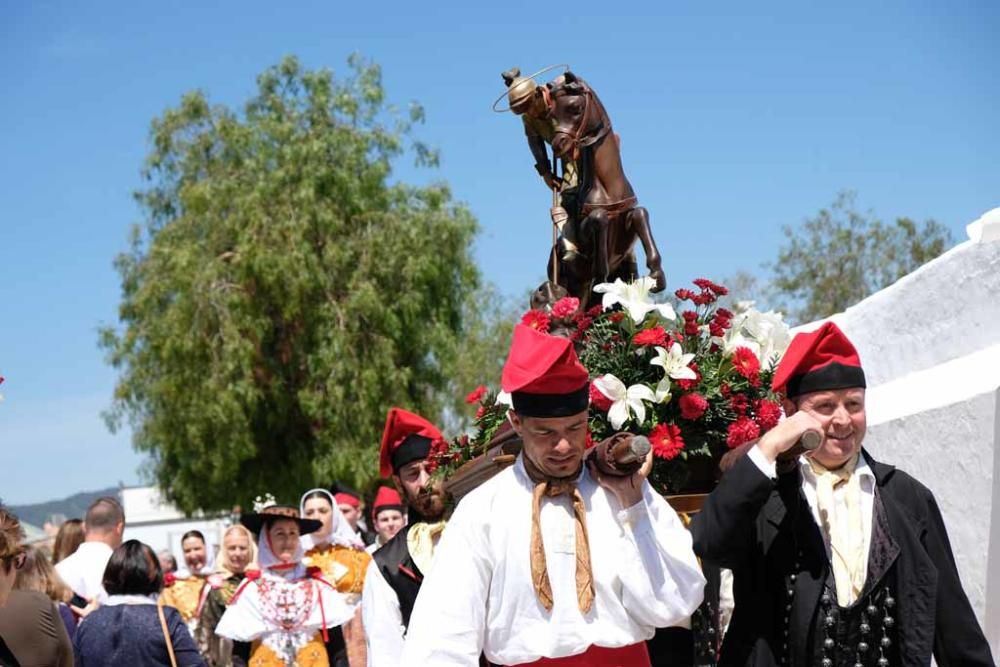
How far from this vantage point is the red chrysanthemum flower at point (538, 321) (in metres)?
5.10

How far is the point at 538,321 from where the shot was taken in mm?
5141

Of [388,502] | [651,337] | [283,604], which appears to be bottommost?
[283,604]

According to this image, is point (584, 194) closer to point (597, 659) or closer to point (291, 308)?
point (597, 659)

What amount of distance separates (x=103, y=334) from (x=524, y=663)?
67.7 ft

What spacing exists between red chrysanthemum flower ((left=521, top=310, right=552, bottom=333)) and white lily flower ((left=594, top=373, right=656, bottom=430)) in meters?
0.47

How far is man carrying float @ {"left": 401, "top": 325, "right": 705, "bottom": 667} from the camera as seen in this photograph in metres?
3.67

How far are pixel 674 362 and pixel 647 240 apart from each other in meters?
0.97

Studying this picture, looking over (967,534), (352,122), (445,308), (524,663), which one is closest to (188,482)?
(445,308)

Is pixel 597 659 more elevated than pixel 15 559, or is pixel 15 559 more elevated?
pixel 15 559

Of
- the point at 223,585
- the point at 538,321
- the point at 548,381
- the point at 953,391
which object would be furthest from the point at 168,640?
the point at 953,391

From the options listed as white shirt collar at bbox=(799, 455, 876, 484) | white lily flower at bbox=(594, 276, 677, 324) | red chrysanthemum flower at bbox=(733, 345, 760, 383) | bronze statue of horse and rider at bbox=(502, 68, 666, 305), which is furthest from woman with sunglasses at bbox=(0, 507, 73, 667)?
white shirt collar at bbox=(799, 455, 876, 484)

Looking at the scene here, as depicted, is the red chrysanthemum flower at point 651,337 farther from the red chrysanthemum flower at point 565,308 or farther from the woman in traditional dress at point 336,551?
the woman in traditional dress at point 336,551

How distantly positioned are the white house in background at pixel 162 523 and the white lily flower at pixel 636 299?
43.5 feet

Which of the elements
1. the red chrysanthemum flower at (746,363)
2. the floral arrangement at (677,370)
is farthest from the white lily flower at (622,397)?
the red chrysanthemum flower at (746,363)
